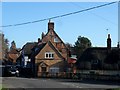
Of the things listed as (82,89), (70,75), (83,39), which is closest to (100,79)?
(70,75)

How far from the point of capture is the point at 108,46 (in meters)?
75.1

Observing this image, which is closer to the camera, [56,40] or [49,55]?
[49,55]

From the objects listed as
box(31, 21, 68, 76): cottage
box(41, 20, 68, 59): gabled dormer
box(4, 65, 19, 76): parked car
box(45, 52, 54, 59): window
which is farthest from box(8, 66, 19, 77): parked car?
box(41, 20, 68, 59): gabled dormer

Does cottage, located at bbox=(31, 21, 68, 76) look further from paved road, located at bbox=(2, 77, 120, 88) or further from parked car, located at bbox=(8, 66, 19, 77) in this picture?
paved road, located at bbox=(2, 77, 120, 88)

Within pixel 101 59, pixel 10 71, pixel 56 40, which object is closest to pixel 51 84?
pixel 10 71

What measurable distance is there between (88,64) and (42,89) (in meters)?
46.3

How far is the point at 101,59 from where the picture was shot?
75.8m

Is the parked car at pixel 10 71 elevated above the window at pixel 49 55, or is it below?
below

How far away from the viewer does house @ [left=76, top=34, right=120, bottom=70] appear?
72.8 metres

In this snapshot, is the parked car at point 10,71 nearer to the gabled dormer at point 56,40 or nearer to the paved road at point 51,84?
the gabled dormer at point 56,40

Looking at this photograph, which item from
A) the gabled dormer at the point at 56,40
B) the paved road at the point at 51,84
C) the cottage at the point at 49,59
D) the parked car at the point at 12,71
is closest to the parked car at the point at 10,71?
the parked car at the point at 12,71

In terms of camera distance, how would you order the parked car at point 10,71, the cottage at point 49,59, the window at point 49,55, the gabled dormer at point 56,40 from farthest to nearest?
the gabled dormer at point 56,40
the window at point 49,55
the cottage at point 49,59
the parked car at point 10,71

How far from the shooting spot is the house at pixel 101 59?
72.8m

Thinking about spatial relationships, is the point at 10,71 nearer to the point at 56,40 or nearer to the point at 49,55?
the point at 49,55
